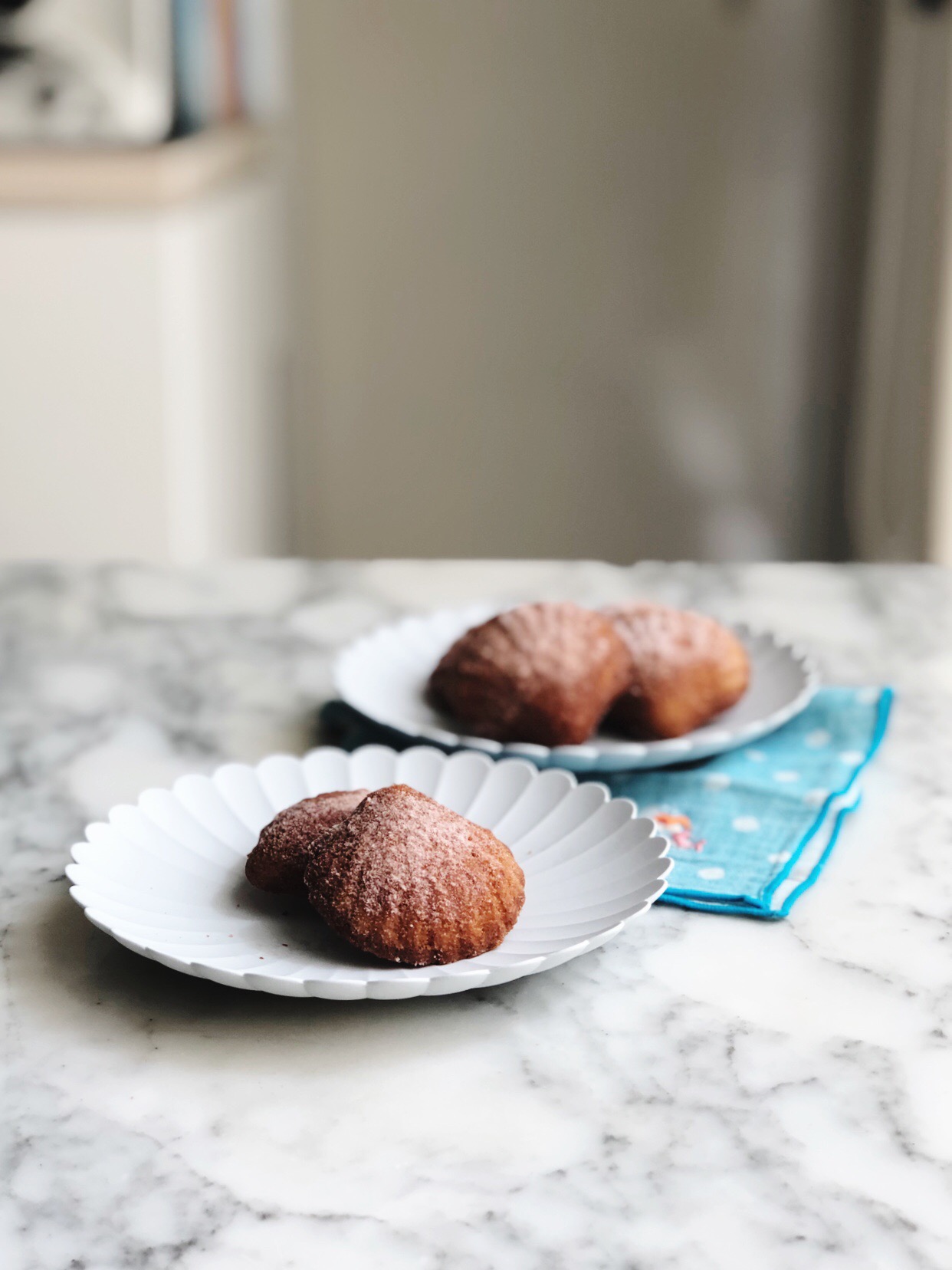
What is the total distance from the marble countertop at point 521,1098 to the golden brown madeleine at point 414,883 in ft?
0.11

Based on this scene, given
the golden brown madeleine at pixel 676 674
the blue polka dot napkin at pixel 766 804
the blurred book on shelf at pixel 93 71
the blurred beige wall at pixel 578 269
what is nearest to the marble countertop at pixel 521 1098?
the blue polka dot napkin at pixel 766 804

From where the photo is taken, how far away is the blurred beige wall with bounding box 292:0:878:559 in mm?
2693

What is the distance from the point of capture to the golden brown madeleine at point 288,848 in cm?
67

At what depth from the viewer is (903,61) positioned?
2441 millimetres

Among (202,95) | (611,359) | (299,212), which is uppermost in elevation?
(202,95)

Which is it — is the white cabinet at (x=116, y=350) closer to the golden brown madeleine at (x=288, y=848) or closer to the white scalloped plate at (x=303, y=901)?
the white scalloped plate at (x=303, y=901)

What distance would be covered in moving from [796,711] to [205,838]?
16.6 inches

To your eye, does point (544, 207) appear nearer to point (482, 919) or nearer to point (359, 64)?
point (359, 64)

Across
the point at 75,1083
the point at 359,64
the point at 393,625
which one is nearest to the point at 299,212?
the point at 359,64

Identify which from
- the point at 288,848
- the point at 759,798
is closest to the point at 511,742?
the point at 759,798

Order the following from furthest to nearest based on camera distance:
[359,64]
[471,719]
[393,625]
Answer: [359,64]
[393,625]
[471,719]

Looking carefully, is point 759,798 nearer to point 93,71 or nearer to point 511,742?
point 511,742

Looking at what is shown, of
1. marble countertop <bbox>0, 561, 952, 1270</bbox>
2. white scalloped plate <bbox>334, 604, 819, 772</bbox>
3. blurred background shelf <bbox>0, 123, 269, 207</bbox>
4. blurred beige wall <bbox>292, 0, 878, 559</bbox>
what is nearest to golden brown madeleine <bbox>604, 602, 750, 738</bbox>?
white scalloped plate <bbox>334, 604, 819, 772</bbox>

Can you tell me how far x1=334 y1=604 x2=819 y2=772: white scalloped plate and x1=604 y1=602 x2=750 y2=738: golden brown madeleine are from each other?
0.01 metres
